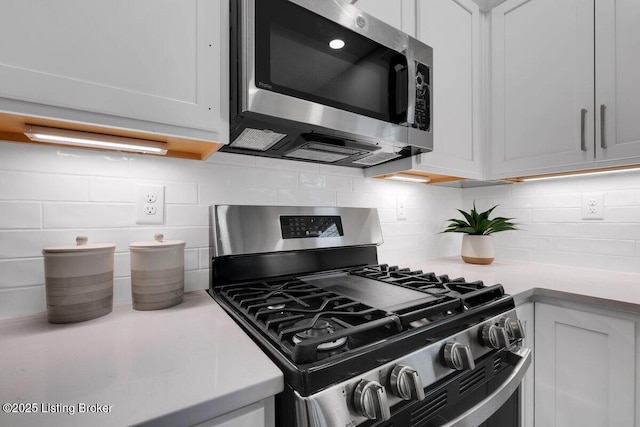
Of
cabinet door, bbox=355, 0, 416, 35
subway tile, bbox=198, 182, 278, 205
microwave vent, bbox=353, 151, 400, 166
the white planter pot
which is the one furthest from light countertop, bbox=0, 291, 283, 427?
the white planter pot

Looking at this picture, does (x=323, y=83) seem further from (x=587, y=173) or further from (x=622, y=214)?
(x=622, y=214)

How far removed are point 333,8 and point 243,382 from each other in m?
1.02

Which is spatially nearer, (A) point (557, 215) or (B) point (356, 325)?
(B) point (356, 325)

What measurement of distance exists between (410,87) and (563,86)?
32.7 inches

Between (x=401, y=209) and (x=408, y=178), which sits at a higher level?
(x=408, y=178)

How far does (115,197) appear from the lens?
91 centimetres

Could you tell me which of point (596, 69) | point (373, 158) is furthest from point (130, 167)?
point (596, 69)

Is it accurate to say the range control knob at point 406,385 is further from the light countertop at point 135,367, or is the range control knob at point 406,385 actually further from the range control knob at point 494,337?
the range control knob at point 494,337

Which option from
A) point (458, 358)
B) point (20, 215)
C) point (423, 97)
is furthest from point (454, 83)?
point (20, 215)

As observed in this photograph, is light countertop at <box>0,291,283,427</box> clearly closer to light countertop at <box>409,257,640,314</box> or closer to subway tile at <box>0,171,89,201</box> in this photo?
subway tile at <box>0,171,89,201</box>

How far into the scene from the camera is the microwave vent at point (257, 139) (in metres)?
0.90

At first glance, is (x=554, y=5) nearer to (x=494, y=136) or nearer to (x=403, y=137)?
(x=494, y=136)

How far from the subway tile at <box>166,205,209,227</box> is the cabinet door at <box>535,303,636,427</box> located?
1324mm

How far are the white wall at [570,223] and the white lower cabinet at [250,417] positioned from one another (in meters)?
1.76
